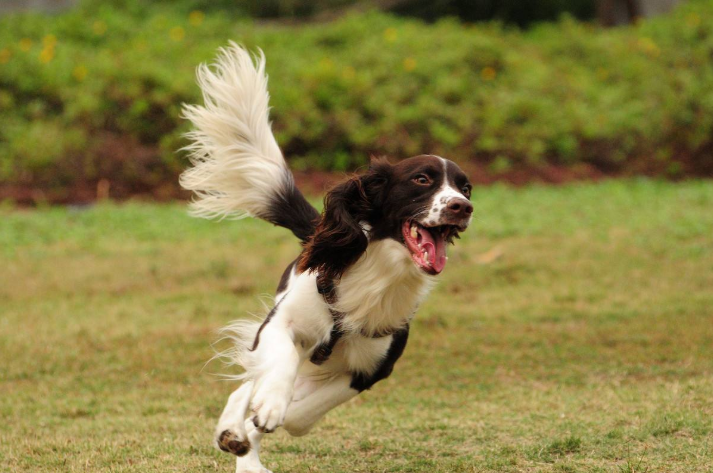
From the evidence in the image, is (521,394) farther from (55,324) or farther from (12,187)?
(12,187)

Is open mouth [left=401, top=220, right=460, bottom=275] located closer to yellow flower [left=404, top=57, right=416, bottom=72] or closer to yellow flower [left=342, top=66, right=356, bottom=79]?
yellow flower [left=342, top=66, right=356, bottom=79]

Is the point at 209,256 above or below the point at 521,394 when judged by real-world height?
below

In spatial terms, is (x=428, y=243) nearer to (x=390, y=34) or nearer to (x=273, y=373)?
(x=273, y=373)

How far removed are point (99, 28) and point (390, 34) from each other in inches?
189

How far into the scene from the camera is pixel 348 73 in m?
14.3

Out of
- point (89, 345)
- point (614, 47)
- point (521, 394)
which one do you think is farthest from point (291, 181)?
point (614, 47)

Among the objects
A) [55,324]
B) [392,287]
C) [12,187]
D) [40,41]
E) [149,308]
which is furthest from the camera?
[40,41]

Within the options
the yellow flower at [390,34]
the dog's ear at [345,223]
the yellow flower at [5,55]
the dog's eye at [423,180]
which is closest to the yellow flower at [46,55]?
the yellow flower at [5,55]

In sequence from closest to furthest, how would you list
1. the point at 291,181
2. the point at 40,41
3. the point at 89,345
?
the point at 291,181 → the point at 89,345 → the point at 40,41

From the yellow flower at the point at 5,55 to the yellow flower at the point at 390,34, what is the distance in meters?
5.86

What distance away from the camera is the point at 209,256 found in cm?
991

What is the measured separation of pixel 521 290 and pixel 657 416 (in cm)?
373

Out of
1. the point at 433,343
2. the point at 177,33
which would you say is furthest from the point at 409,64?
the point at 433,343

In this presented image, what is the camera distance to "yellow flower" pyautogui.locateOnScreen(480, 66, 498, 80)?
50.1 feet
